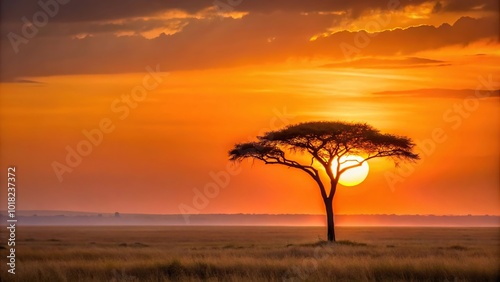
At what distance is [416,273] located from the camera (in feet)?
92.1

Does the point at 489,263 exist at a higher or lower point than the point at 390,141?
lower

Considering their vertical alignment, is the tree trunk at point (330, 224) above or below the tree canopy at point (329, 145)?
below

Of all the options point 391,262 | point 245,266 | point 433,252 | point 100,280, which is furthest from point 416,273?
point 433,252

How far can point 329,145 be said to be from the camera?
5766 cm

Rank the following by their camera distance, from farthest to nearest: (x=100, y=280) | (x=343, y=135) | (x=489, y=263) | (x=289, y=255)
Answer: (x=343, y=135) < (x=289, y=255) < (x=489, y=263) < (x=100, y=280)

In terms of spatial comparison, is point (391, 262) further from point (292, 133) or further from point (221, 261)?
point (292, 133)

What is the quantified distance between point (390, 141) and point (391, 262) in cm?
2926

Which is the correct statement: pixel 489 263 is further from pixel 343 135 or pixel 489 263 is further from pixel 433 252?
pixel 343 135

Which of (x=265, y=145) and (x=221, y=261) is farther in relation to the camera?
(x=265, y=145)

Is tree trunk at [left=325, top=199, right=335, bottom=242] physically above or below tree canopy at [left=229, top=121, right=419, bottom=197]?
below

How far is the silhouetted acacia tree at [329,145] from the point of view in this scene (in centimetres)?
5723

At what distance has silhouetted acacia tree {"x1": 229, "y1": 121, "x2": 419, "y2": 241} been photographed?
57.2 m

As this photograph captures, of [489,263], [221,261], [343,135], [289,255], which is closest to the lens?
[489,263]

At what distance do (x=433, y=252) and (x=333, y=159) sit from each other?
17.2 meters
